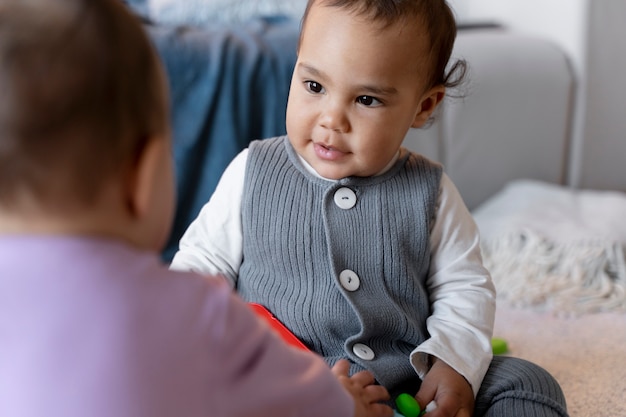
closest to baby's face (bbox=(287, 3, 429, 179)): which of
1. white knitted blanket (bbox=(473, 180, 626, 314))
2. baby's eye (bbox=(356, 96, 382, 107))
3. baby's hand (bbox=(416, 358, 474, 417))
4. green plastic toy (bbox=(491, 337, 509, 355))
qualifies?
baby's eye (bbox=(356, 96, 382, 107))

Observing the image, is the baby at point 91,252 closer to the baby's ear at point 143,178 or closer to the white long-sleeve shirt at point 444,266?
the baby's ear at point 143,178

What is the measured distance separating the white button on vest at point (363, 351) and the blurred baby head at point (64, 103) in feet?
1.38

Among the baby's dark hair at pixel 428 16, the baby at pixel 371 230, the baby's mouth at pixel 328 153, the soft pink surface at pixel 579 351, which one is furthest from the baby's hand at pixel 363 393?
the soft pink surface at pixel 579 351

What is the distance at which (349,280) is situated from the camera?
90cm

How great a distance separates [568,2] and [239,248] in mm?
1238

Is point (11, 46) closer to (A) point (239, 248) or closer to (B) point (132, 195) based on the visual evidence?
(B) point (132, 195)

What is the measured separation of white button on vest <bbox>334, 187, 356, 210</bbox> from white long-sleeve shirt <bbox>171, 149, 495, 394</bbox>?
0.05 metres

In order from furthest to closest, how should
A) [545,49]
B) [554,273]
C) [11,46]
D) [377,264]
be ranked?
[545,49]
[554,273]
[377,264]
[11,46]

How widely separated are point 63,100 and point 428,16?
0.50 meters

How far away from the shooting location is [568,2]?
1.87 meters

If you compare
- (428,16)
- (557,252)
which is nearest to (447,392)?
(428,16)

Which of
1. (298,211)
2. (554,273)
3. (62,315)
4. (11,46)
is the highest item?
(11,46)

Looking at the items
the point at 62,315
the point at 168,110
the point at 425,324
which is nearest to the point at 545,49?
the point at 425,324

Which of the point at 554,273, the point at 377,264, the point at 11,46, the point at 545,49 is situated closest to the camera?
the point at 11,46
